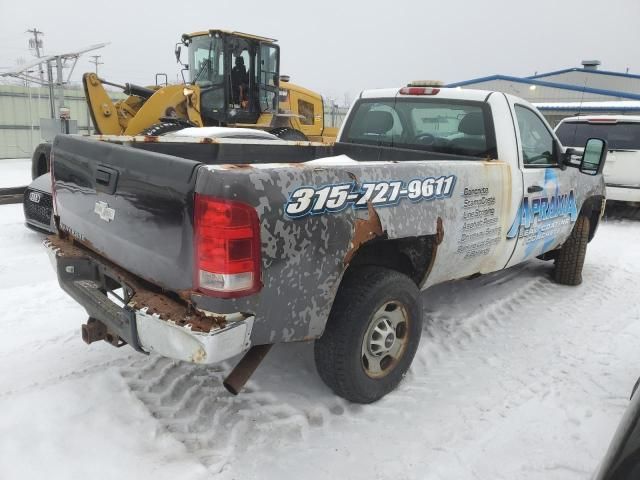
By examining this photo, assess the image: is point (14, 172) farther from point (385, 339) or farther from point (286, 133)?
point (385, 339)

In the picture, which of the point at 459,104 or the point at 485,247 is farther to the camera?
the point at 459,104

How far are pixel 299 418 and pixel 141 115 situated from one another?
25.1ft

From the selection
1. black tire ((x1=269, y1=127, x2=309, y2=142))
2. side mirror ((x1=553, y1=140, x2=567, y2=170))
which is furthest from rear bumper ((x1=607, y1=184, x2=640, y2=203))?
black tire ((x1=269, y1=127, x2=309, y2=142))

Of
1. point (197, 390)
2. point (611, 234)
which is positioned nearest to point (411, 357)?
point (197, 390)

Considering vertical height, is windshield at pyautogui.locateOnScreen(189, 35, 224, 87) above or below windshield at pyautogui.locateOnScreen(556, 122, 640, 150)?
above

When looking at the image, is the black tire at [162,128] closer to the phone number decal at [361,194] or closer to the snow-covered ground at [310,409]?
the snow-covered ground at [310,409]

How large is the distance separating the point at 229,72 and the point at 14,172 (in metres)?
6.42

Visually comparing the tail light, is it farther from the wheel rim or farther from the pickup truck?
the wheel rim

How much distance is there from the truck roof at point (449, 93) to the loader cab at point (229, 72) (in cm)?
593

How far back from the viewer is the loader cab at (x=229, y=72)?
32.3ft

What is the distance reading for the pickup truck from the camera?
2.20 meters

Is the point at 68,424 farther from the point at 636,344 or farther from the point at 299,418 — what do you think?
the point at 636,344

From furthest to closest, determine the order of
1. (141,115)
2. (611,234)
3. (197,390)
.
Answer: (141,115), (611,234), (197,390)

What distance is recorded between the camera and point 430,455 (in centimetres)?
260
